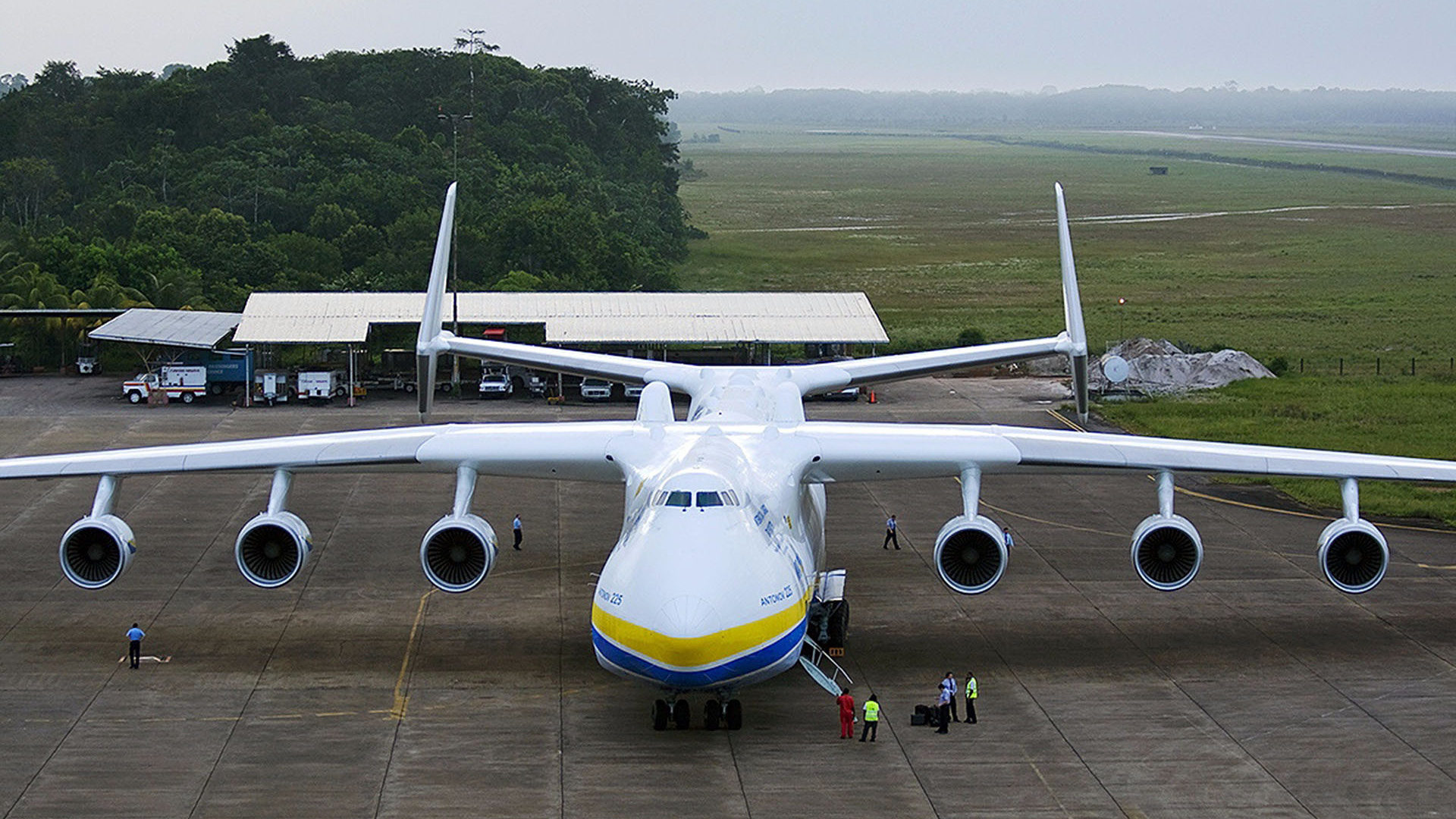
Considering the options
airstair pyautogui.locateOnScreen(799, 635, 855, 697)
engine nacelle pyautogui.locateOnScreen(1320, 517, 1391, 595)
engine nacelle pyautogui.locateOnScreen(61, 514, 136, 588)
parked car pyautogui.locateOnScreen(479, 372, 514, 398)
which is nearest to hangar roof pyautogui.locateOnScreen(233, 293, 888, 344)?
parked car pyautogui.locateOnScreen(479, 372, 514, 398)

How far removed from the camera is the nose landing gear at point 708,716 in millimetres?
28812

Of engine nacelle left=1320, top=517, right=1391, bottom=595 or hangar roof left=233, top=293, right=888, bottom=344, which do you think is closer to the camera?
engine nacelle left=1320, top=517, right=1391, bottom=595

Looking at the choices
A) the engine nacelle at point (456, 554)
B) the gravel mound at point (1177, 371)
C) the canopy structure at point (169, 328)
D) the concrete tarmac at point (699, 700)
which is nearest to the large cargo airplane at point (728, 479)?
the engine nacelle at point (456, 554)

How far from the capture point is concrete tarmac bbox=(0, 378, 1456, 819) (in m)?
26.3

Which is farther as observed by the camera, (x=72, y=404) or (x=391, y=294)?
(x=391, y=294)

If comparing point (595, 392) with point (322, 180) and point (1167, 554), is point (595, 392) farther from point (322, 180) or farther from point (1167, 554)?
point (322, 180)

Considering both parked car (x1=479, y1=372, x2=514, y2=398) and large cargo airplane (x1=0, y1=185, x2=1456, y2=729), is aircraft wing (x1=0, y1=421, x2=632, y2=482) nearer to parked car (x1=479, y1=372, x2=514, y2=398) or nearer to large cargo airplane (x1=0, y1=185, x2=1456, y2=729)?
large cargo airplane (x1=0, y1=185, x2=1456, y2=729)

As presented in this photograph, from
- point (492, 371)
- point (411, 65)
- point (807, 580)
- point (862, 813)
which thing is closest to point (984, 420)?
point (492, 371)

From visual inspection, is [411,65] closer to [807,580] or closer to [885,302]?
[885,302]

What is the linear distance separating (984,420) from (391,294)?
27.6 metres

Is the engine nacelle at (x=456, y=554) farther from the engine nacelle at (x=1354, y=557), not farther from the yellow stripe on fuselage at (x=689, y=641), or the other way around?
the engine nacelle at (x=1354, y=557)

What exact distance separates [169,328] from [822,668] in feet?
151

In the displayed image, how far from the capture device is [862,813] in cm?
2538

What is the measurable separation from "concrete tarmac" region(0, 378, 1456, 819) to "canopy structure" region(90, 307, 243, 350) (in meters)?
20.9
